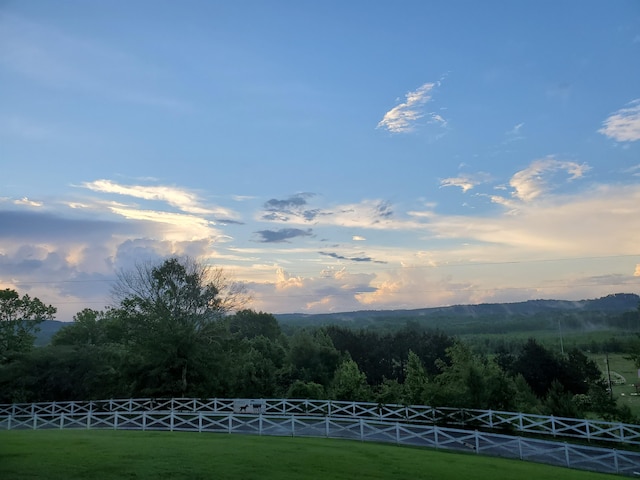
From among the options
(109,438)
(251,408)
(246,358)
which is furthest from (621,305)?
(109,438)

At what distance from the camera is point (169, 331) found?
3666cm

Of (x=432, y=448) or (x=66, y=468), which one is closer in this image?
(x=66, y=468)

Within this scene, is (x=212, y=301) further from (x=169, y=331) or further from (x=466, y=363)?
(x=466, y=363)

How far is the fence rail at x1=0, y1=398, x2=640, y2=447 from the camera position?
25.2 metres

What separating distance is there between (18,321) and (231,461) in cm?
4107

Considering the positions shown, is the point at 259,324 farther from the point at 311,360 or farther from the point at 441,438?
the point at 441,438

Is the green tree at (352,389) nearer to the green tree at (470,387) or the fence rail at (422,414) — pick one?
the fence rail at (422,414)

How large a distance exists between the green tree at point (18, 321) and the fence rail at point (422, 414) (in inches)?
363

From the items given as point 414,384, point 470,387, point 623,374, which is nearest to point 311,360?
point 414,384

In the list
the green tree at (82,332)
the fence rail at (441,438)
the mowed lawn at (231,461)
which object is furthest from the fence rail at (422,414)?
the green tree at (82,332)

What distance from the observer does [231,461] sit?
15758 mm

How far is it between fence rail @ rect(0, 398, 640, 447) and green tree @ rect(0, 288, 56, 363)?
9228 mm

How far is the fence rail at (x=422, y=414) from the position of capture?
25156 mm

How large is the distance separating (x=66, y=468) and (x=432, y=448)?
16.1 m
